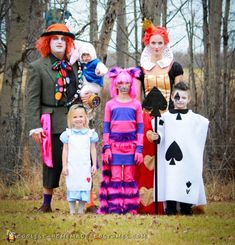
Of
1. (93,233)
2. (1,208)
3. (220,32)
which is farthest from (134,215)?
(220,32)

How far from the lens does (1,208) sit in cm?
920

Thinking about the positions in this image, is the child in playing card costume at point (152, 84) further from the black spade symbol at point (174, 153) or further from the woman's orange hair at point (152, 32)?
the black spade symbol at point (174, 153)

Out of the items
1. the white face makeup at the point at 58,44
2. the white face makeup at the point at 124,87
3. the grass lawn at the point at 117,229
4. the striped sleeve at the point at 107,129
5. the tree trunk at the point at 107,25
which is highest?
the tree trunk at the point at 107,25

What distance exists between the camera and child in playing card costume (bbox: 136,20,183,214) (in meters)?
8.05

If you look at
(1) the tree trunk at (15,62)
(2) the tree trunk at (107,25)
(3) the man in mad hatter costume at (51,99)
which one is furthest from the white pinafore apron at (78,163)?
(1) the tree trunk at (15,62)

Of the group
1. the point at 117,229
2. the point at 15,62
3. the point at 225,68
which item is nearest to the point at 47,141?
the point at 117,229

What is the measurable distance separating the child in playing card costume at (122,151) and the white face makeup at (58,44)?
78cm

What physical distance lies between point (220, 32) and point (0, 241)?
930 cm

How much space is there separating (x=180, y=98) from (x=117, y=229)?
2116 millimetres

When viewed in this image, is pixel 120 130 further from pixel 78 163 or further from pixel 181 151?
pixel 181 151

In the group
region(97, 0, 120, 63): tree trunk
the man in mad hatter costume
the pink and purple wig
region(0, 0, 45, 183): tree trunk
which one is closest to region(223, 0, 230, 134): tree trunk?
region(97, 0, 120, 63): tree trunk

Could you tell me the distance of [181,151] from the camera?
7855 millimetres

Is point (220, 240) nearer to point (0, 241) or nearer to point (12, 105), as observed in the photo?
point (0, 241)

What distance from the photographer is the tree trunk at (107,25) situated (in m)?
11.0
